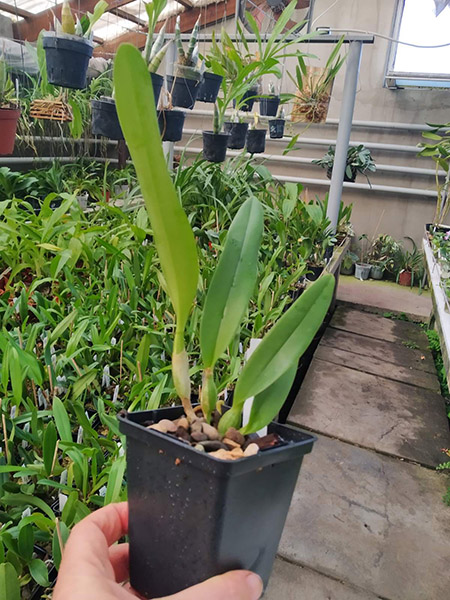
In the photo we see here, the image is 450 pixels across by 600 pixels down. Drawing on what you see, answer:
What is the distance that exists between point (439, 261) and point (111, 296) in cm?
206

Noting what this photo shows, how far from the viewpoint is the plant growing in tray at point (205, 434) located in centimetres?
36

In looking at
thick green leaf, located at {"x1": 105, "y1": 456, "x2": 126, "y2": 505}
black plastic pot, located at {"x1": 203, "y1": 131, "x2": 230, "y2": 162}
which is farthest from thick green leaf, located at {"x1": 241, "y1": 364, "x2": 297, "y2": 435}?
black plastic pot, located at {"x1": 203, "y1": 131, "x2": 230, "y2": 162}

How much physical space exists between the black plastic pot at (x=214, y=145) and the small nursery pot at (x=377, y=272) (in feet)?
9.01

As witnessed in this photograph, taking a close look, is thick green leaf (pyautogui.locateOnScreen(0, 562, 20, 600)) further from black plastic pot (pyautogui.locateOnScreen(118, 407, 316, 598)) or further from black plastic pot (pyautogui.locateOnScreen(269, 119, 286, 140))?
black plastic pot (pyautogui.locateOnScreen(269, 119, 286, 140))

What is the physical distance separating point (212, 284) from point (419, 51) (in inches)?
163

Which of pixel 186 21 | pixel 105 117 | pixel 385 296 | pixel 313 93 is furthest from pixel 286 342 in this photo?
pixel 186 21

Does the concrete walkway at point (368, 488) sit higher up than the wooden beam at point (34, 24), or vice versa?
the wooden beam at point (34, 24)

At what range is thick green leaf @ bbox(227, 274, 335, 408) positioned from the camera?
1.41 feet

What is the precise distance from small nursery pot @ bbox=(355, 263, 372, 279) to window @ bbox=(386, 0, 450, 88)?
1593mm

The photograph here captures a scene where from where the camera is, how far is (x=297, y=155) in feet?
15.9

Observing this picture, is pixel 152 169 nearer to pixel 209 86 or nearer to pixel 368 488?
pixel 368 488

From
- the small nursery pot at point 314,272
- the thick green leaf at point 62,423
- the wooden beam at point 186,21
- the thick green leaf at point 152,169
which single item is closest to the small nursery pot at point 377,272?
the small nursery pot at point 314,272

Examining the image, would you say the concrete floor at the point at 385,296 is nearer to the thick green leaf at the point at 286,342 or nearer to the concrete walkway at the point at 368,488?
the concrete walkway at the point at 368,488

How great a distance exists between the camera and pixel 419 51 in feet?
12.3
